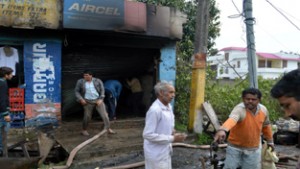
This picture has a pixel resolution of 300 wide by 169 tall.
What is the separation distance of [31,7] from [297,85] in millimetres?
7858

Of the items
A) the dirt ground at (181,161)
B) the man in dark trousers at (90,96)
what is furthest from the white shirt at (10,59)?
the dirt ground at (181,161)

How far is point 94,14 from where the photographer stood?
906cm

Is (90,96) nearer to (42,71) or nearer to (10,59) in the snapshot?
(42,71)

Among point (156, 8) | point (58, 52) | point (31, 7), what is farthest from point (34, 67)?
point (156, 8)

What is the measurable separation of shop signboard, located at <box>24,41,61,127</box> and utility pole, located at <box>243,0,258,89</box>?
16.1ft

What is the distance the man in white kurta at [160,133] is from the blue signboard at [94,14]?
503 cm

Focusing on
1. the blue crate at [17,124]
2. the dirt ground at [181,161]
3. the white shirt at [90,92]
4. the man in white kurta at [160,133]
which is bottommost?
the dirt ground at [181,161]

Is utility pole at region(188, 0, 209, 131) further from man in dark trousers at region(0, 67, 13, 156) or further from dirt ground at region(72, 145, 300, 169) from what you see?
man in dark trousers at region(0, 67, 13, 156)

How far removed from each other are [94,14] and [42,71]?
2.01 metres

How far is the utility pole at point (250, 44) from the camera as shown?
22.6 feet

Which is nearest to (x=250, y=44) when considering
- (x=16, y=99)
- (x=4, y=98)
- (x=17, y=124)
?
(x=4, y=98)

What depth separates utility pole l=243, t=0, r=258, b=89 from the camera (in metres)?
6.89

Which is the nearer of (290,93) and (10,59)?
(290,93)

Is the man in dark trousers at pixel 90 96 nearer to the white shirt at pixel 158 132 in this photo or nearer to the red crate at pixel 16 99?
the red crate at pixel 16 99
